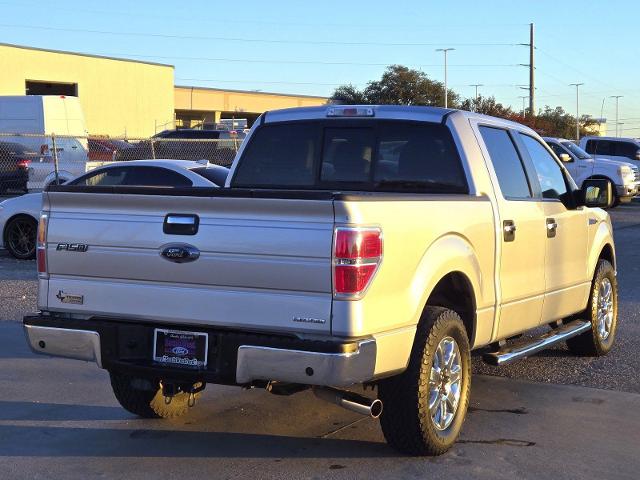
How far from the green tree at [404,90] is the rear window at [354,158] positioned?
2306 inches

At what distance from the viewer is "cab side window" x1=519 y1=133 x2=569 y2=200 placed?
7492 millimetres

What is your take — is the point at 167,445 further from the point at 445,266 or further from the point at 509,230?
the point at 509,230

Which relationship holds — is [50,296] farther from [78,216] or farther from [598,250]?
[598,250]

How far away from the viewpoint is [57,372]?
788 cm

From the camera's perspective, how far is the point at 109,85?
57.1 meters

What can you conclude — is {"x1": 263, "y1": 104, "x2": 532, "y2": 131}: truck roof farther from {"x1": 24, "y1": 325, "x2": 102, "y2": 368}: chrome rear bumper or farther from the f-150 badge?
{"x1": 24, "y1": 325, "x2": 102, "y2": 368}: chrome rear bumper

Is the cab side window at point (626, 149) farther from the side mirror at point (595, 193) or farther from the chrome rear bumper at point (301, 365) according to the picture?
the chrome rear bumper at point (301, 365)

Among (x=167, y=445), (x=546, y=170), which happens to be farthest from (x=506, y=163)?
(x=167, y=445)

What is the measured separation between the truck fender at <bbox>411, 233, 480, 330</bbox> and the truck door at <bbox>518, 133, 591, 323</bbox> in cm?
125

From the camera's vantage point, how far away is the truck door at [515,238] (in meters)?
6.48

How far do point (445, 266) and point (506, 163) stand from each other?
1.66 meters

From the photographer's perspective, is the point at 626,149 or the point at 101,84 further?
the point at 101,84

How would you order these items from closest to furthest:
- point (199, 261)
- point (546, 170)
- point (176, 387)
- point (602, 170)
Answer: point (199, 261), point (176, 387), point (546, 170), point (602, 170)

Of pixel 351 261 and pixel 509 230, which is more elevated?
pixel 509 230
